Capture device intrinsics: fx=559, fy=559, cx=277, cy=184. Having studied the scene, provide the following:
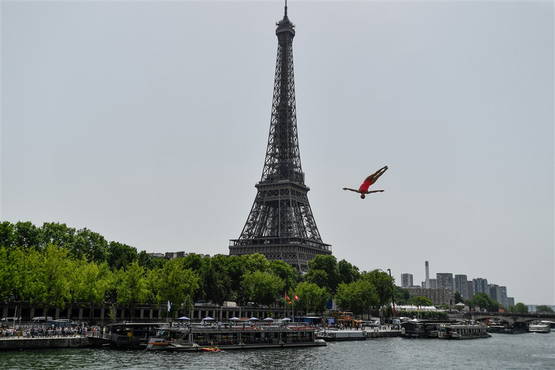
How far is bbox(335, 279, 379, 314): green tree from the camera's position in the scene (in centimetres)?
13125

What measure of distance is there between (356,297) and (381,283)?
1745 centimetres

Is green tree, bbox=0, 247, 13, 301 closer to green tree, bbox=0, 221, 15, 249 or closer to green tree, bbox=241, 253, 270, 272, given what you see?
green tree, bbox=0, 221, 15, 249

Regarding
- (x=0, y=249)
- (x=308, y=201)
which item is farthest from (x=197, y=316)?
(x=308, y=201)

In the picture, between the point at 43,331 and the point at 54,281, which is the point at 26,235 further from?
the point at 43,331

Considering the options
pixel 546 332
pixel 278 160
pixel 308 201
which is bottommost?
pixel 546 332

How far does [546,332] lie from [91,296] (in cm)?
15277

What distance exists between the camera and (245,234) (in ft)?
528

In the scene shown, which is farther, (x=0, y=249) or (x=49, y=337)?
(x=0, y=249)

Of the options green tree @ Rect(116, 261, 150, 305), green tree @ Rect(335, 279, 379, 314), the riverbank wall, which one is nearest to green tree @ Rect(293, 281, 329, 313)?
green tree @ Rect(335, 279, 379, 314)

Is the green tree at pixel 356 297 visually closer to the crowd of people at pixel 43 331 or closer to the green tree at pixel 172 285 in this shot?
the green tree at pixel 172 285

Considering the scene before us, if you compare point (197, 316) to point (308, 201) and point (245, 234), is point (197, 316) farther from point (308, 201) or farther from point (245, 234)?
point (308, 201)

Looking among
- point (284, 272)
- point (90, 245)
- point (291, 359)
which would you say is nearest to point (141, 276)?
point (90, 245)

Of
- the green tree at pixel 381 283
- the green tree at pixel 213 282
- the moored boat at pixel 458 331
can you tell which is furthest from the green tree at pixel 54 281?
the green tree at pixel 381 283

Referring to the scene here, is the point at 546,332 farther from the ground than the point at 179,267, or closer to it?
closer to it
